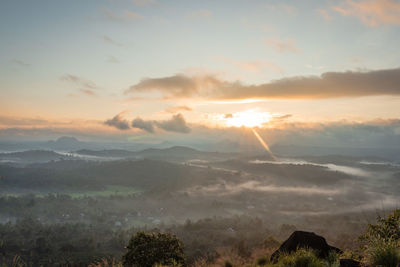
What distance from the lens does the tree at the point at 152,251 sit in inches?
800

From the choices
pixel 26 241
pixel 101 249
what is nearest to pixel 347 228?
pixel 101 249

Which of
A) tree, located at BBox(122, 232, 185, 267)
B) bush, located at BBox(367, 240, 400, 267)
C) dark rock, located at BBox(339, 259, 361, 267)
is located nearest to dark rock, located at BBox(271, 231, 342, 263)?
dark rock, located at BBox(339, 259, 361, 267)

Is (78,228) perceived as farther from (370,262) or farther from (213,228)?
(370,262)

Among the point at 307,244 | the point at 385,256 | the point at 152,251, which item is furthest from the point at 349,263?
the point at 152,251

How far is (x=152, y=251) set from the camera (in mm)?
20594

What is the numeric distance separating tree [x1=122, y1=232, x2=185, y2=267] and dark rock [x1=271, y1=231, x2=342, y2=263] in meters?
7.98

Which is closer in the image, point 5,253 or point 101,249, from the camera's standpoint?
point 5,253

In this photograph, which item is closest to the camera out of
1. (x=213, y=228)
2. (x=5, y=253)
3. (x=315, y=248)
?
(x=315, y=248)

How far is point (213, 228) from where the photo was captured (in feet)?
596

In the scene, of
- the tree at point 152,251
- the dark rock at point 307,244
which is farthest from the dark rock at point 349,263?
the tree at point 152,251

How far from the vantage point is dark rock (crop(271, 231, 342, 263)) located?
16656 millimetres

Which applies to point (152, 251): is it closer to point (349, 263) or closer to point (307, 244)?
point (307, 244)

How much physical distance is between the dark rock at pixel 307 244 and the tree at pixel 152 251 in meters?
7.98

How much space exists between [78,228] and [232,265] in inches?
8176
